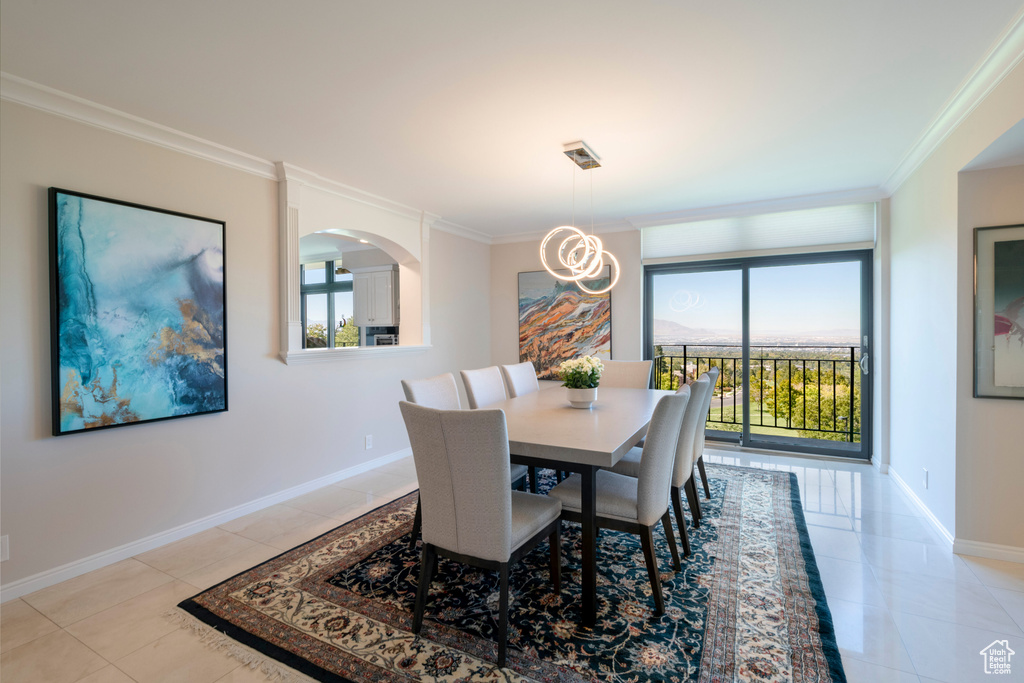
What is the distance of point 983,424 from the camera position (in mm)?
2494

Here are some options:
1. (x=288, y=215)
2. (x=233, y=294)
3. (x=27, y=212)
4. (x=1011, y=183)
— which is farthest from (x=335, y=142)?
(x=1011, y=183)

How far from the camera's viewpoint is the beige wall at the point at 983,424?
243 cm

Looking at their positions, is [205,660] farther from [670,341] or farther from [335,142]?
[670,341]

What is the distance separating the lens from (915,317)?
3229 mm

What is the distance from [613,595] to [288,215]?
10.7ft

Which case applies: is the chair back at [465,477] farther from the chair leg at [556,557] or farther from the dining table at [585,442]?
the chair leg at [556,557]

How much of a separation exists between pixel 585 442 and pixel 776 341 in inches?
144

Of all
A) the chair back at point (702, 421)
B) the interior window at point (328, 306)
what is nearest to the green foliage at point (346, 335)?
the interior window at point (328, 306)

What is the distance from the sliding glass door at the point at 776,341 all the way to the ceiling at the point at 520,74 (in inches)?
54.9

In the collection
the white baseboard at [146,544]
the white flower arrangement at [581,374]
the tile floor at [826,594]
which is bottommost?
the tile floor at [826,594]

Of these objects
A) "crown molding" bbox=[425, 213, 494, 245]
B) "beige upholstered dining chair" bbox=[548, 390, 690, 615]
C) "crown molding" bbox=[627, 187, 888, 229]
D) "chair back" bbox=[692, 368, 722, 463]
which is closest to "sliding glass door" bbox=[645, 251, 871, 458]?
"crown molding" bbox=[627, 187, 888, 229]

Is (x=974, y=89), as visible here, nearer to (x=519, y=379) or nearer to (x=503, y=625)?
(x=519, y=379)

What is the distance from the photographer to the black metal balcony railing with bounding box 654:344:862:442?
4.61 meters

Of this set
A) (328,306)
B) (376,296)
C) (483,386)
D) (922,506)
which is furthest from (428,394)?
(328,306)
